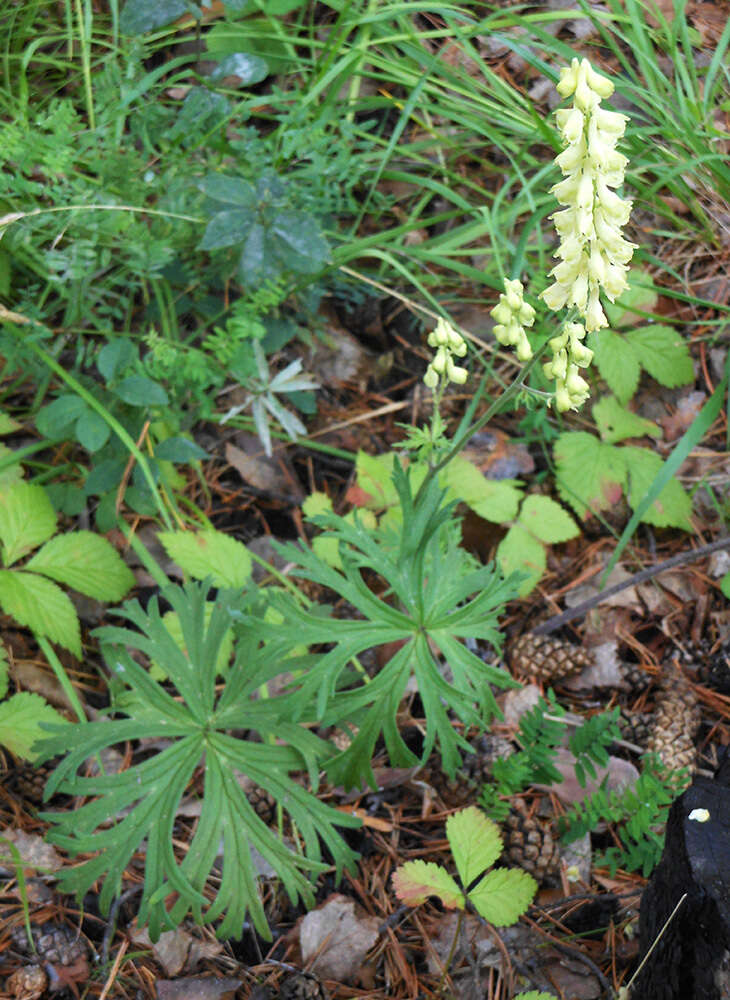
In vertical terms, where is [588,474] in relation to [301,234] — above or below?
below

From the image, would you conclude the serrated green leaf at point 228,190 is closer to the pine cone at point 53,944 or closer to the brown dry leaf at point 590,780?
the brown dry leaf at point 590,780

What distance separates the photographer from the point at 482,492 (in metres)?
2.72

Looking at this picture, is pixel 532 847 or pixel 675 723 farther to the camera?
pixel 675 723

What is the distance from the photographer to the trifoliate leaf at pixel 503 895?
192cm

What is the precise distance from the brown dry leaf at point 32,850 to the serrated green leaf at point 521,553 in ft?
4.82

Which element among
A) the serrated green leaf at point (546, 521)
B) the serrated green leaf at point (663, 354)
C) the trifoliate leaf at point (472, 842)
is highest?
the serrated green leaf at point (663, 354)

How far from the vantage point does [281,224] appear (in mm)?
2586

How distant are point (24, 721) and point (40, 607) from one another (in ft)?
1.03

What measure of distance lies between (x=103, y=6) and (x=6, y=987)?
3.16m

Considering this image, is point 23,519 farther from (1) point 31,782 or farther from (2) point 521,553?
(2) point 521,553

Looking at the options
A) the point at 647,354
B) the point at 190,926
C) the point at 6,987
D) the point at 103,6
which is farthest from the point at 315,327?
the point at 6,987

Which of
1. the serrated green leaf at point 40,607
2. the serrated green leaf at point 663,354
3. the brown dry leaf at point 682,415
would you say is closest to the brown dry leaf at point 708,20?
the serrated green leaf at point 663,354

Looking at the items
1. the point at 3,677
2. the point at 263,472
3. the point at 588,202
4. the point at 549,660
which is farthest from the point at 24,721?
the point at 588,202

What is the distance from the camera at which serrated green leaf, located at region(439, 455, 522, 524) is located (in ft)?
8.82
